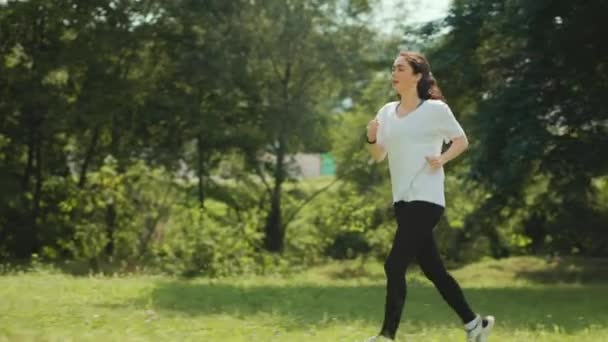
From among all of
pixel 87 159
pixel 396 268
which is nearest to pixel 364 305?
pixel 396 268

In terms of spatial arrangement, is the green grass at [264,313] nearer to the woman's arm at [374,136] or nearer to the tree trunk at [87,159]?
the woman's arm at [374,136]

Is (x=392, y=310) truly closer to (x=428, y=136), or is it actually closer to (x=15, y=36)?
(x=428, y=136)

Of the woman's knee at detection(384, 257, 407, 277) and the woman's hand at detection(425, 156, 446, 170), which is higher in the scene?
the woman's hand at detection(425, 156, 446, 170)

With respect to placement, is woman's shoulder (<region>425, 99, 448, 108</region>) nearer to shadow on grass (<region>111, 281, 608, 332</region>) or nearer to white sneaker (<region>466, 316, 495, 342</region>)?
white sneaker (<region>466, 316, 495, 342</region>)

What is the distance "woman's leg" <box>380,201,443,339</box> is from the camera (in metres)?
5.85

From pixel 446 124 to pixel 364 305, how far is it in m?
5.01

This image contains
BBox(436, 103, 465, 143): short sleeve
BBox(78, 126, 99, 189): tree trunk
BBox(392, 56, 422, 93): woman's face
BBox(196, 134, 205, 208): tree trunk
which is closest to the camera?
BBox(436, 103, 465, 143): short sleeve

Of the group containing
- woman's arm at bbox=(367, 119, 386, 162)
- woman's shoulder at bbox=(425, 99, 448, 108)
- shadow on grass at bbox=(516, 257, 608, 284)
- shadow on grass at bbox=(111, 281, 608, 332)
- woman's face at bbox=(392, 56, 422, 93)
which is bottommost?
shadow on grass at bbox=(516, 257, 608, 284)

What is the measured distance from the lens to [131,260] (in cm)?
2594

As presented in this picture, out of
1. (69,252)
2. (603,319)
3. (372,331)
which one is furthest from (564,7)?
(69,252)

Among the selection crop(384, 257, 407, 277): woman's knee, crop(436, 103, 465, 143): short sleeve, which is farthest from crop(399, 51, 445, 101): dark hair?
crop(384, 257, 407, 277): woman's knee

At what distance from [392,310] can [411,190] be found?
2.75 ft

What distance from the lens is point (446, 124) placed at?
5980 millimetres

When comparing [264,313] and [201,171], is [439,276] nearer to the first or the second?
[264,313]
